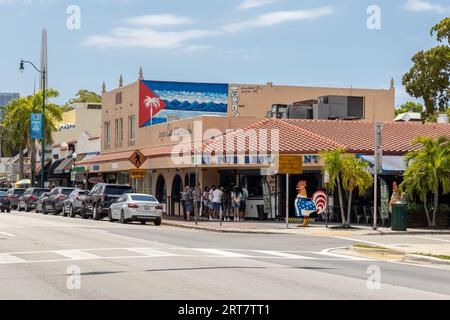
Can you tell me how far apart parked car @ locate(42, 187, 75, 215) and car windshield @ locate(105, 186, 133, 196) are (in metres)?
8.95

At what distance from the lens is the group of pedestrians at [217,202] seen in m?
38.3

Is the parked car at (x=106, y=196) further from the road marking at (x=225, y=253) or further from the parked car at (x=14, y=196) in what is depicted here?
the road marking at (x=225, y=253)

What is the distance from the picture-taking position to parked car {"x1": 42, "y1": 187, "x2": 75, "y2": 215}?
162 ft

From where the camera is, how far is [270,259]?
19.1 metres

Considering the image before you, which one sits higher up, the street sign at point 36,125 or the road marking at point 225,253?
the street sign at point 36,125

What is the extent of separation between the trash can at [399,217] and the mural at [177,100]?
80.9 ft

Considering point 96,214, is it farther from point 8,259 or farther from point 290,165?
point 8,259

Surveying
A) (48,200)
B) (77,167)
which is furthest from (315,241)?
(77,167)

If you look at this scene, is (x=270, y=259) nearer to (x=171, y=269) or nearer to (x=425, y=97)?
(x=171, y=269)

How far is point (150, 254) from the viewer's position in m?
19.4

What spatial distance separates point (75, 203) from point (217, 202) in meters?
10.3

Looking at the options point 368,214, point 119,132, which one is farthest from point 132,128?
point 368,214

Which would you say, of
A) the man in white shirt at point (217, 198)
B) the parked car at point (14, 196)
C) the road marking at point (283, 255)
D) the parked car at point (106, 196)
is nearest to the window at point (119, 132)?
the parked car at point (14, 196)

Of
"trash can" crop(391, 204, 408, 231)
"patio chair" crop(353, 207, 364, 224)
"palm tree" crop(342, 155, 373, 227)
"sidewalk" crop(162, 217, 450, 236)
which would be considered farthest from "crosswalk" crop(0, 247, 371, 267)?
"patio chair" crop(353, 207, 364, 224)
